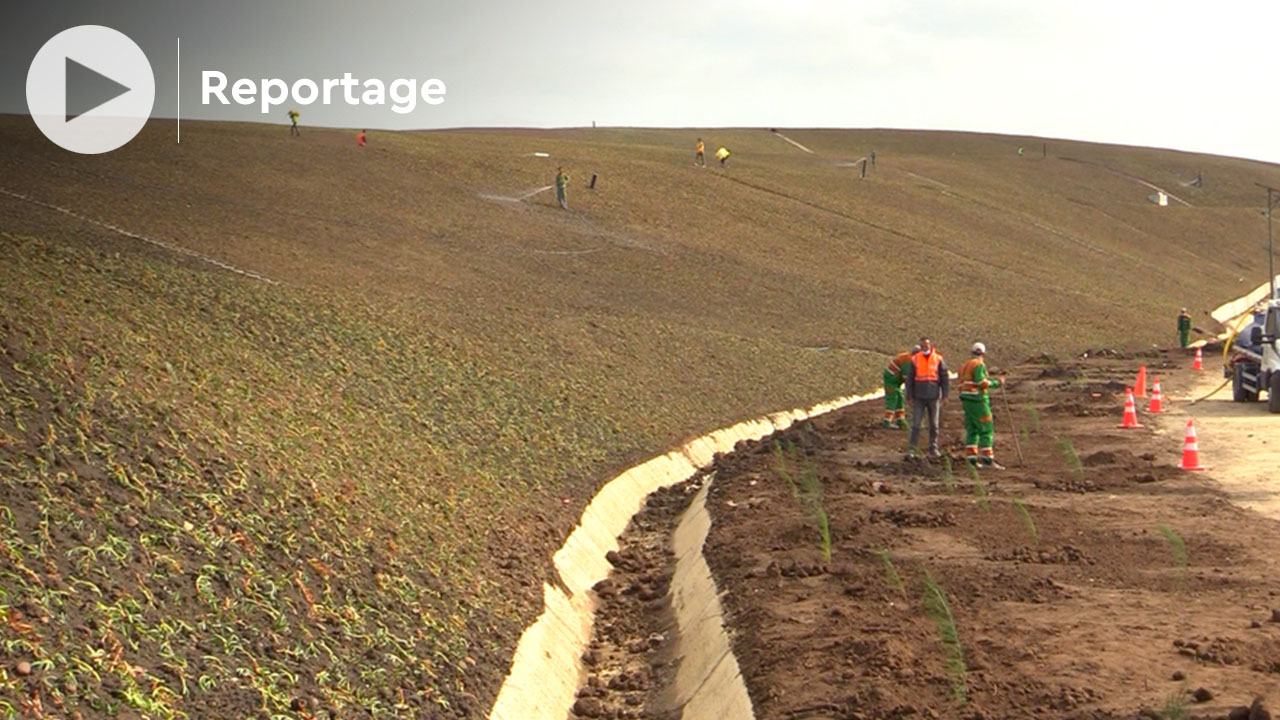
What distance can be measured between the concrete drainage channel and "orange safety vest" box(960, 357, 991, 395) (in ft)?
13.6

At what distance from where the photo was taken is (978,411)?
2106 cm

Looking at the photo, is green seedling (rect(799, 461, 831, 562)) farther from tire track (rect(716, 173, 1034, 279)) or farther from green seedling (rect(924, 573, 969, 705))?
tire track (rect(716, 173, 1034, 279))

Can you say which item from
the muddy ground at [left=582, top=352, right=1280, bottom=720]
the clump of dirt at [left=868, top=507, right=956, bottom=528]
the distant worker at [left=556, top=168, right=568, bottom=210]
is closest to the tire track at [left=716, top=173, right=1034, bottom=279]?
the distant worker at [left=556, top=168, right=568, bottom=210]

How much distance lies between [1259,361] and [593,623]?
18674 millimetres

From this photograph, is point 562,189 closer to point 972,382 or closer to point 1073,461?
point 972,382

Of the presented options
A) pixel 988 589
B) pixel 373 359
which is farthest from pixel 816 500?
pixel 373 359

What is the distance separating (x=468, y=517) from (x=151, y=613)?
6.26m

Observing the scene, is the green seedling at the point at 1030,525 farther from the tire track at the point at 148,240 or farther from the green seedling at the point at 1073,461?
the tire track at the point at 148,240

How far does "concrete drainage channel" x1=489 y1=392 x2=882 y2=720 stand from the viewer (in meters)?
12.0

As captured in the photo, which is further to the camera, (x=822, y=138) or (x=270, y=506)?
(x=822, y=138)

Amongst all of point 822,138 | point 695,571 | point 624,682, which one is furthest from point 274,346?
point 822,138

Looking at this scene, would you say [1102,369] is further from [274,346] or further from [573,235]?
[274,346]

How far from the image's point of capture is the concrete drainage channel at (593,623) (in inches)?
471

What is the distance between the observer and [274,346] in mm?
19344
